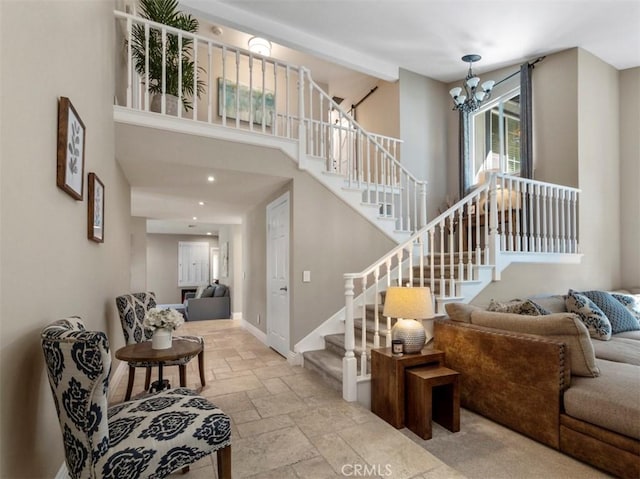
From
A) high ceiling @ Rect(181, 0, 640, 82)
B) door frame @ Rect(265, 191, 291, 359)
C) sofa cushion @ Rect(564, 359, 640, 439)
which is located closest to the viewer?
sofa cushion @ Rect(564, 359, 640, 439)

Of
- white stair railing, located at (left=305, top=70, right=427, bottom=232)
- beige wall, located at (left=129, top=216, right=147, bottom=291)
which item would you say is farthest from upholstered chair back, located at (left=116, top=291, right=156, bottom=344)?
beige wall, located at (left=129, top=216, right=147, bottom=291)

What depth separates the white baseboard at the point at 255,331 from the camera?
202 inches

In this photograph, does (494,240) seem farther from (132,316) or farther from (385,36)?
(132,316)

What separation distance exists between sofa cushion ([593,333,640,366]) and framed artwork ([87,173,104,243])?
422 centimetres

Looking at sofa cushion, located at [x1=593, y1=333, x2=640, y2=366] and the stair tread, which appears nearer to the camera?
sofa cushion, located at [x1=593, y1=333, x2=640, y2=366]

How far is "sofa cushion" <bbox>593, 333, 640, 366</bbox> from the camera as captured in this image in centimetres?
285

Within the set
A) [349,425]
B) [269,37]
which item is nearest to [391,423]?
[349,425]

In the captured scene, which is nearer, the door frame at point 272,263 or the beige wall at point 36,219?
the beige wall at point 36,219

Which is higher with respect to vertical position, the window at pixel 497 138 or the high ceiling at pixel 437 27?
the high ceiling at pixel 437 27

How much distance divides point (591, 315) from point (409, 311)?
7.50 feet

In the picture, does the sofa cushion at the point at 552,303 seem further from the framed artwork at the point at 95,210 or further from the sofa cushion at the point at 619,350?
the framed artwork at the point at 95,210

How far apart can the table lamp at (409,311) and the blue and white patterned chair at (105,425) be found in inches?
61.1

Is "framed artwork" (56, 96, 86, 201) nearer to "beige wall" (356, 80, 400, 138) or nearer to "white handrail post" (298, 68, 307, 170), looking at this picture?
"white handrail post" (298, 68, 307, 170)

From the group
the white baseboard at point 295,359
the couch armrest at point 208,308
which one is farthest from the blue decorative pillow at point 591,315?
the couch armrest at point 208,308
